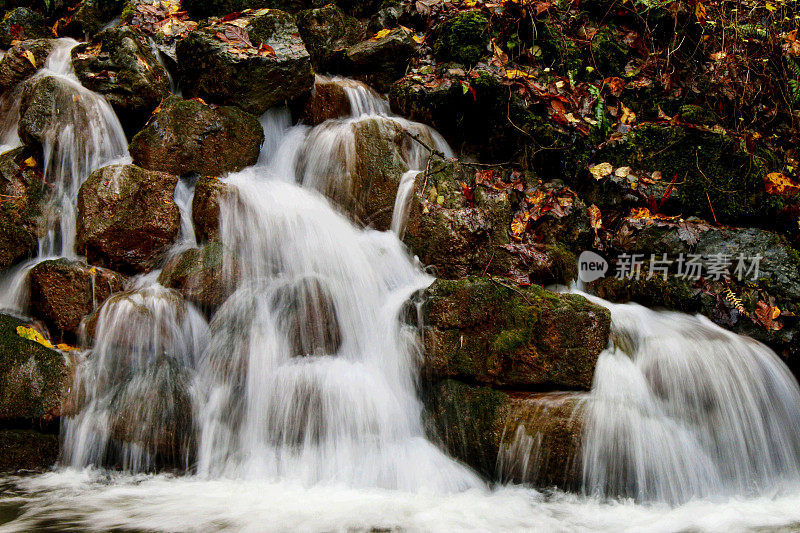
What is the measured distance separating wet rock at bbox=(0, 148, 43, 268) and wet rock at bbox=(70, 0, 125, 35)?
4.11 meters

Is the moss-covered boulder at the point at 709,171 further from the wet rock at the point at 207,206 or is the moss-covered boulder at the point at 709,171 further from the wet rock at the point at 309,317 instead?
the wet rock at the point at 207,206

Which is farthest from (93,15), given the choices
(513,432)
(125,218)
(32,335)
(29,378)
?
(513,432)

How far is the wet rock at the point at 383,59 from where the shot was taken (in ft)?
22.1

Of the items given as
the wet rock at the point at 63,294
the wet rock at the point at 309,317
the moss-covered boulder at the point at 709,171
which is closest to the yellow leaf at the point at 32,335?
the wet rock at the point at 63,294

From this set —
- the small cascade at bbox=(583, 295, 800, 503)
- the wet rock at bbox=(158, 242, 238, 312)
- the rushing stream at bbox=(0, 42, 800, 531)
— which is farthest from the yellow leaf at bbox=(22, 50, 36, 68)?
the small cascade at bbox=(583, 295, 800, 503)

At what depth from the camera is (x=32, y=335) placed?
3.60 metres

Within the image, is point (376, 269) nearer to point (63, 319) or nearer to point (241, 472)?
point (241, 472)

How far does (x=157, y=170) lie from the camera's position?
16.8 feet

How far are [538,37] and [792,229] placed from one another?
3755 millimetres

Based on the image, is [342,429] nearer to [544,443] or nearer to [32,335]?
[544,443]

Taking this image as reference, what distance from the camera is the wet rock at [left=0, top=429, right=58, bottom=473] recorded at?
3184 millimetres

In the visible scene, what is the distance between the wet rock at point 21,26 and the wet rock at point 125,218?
18.4 feet

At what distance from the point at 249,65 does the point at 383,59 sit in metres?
1.91

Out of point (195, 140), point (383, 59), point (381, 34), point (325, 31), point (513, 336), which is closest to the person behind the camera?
point (513, 336)
